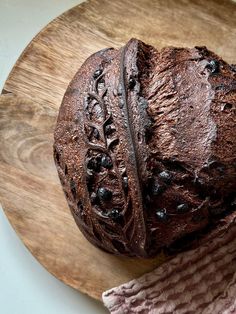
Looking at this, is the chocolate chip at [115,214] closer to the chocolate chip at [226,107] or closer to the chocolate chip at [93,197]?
the chocolate chip at [93,197]

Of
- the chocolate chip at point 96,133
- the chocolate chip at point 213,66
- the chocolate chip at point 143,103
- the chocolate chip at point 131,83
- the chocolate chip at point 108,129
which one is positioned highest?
the chocolate chip at point 213,66

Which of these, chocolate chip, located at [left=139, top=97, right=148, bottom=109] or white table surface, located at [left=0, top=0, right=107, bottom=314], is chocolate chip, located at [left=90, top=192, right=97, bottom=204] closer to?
chocolate chip, located at [left=139, top=97, right=148, bottom=109]

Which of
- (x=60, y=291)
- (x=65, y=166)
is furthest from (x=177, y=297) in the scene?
(x=65, y=166)

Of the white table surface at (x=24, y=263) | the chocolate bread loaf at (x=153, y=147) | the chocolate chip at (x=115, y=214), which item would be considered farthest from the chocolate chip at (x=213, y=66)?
the white table surface at (x=24, y=263)

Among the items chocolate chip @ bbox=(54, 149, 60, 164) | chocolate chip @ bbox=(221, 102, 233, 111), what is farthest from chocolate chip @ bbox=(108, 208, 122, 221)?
chocolate chip @ bbox=(221, 102, 233, 111)

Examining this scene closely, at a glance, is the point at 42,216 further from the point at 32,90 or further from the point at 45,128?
the point at 32,90

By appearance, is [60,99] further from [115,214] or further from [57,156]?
[115,214]

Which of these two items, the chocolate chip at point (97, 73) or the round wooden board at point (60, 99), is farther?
the round wooden board at point (60, 99)
